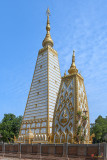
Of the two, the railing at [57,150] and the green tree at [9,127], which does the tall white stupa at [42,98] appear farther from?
the green tree at [9,127]

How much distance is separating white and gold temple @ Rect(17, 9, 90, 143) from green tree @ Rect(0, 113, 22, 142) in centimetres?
1478

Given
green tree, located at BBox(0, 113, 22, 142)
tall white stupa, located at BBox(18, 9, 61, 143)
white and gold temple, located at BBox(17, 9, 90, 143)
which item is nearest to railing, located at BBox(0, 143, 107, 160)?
white and gold temple, located at BBox(17, 9, 90, 143)

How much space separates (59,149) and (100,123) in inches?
1527

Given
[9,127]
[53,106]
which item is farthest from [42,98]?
[9,127]

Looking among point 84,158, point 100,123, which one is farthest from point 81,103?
point 100,123

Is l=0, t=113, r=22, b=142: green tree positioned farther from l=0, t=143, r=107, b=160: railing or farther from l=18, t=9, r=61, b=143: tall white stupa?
l=0, t=143, r=107, b=160: railing

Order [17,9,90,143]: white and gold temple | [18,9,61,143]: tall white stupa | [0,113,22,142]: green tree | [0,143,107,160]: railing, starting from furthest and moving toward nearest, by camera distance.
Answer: [0,113,22,142]: green tree
[18,9,61,143]: tall white stupa
[17,9,90,143]: white and gold temple
[0,143,107,160]: railing

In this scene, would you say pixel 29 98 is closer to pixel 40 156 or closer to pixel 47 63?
pixel 47 63

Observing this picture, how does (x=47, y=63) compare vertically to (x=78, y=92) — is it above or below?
above

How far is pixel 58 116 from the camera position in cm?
3194

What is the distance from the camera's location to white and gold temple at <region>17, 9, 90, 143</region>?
29.4 meters

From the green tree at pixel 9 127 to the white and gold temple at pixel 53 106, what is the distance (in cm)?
1478

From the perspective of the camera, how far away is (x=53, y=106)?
38719 millimetres

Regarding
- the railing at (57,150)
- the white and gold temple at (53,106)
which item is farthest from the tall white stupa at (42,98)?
the railing at (57,150)
